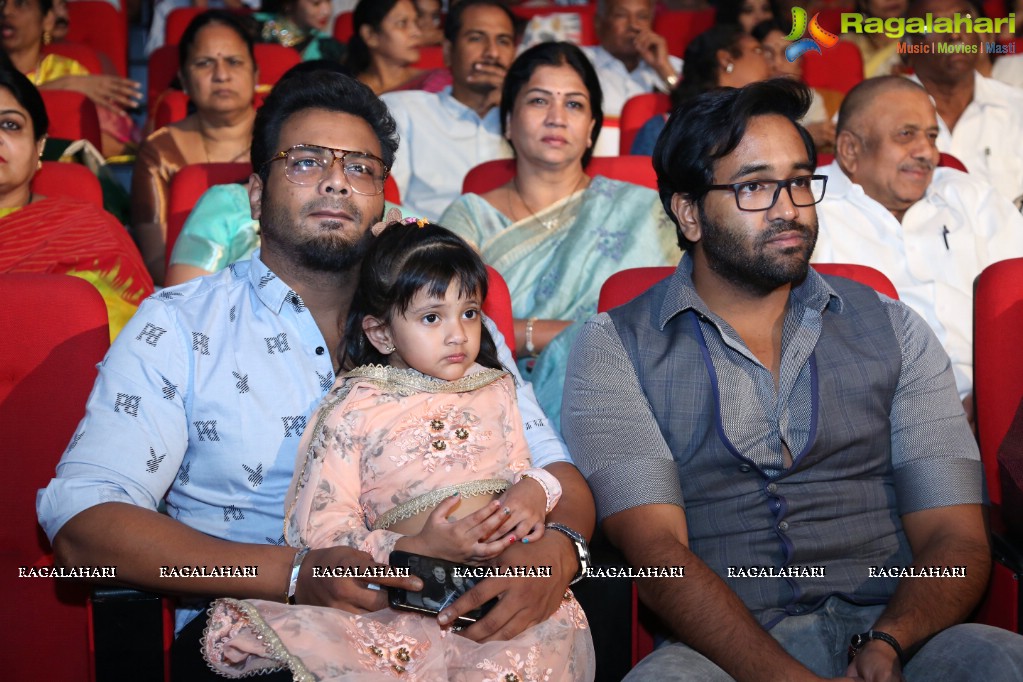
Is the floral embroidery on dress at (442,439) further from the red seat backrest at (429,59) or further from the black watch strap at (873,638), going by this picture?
the red seat backrest at (429,59)

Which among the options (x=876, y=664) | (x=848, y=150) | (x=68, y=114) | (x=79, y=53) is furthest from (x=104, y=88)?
(x=876, y=664)

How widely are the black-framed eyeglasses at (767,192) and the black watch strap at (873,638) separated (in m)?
0.80

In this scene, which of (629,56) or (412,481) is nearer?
(412,481)

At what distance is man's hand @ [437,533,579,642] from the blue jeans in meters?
0.19

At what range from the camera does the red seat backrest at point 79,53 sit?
4648mm

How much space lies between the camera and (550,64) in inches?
127

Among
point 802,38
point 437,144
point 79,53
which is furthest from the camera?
point 802,38

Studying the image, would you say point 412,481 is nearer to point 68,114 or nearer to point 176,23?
point 68,114

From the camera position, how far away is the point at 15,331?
196 centimetres

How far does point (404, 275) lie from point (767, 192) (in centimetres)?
72

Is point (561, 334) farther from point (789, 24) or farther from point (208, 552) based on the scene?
point (789, 24)

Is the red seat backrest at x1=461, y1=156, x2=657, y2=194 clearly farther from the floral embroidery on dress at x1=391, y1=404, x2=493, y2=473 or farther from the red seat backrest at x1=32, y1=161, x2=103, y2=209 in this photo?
the floral embroidery on dress at x1=391, y1=404, x2=493, y2=473

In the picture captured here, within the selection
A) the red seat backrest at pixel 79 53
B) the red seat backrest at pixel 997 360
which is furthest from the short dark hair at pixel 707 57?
the red seat backrest at pixel 79 53

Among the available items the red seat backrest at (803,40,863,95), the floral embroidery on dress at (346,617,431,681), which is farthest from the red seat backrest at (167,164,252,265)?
the red seat backrest at (803,40,863,95)
